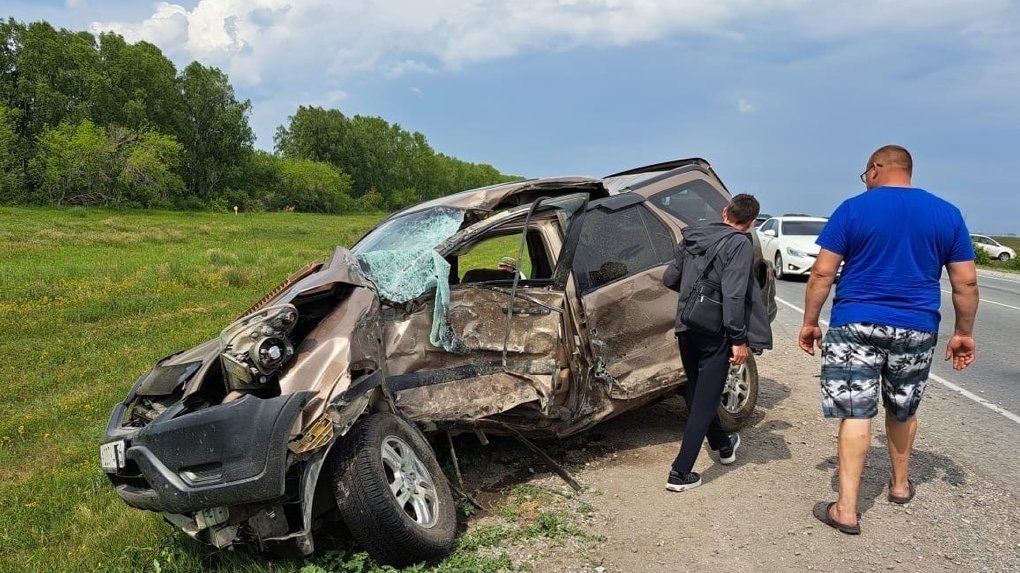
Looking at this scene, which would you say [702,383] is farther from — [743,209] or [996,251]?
[996,251]

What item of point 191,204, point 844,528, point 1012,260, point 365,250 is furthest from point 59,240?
point 191,204

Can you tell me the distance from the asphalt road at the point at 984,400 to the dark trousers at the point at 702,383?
73.1 inches

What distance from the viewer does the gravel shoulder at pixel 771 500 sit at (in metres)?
3.40

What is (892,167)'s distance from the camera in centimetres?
356

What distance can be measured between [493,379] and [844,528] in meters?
2.05

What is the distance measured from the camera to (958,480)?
423 cm

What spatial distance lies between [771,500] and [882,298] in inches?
54.0

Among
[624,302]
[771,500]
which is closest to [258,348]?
[624,302]

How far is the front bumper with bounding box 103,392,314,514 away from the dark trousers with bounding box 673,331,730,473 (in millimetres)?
2347

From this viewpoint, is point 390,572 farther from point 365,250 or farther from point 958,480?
point 958,480

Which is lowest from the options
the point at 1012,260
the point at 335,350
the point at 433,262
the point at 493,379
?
the point at 1012,260

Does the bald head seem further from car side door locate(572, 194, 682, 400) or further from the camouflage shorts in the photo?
car side door locate(572, 194, 682, 400)

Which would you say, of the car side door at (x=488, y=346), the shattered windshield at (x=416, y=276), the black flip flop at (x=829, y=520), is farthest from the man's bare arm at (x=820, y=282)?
the shattered windshield at (x=416, y=276)

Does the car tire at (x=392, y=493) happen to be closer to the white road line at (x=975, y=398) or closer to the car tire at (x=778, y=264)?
the white road line at (x=975, y=398)
